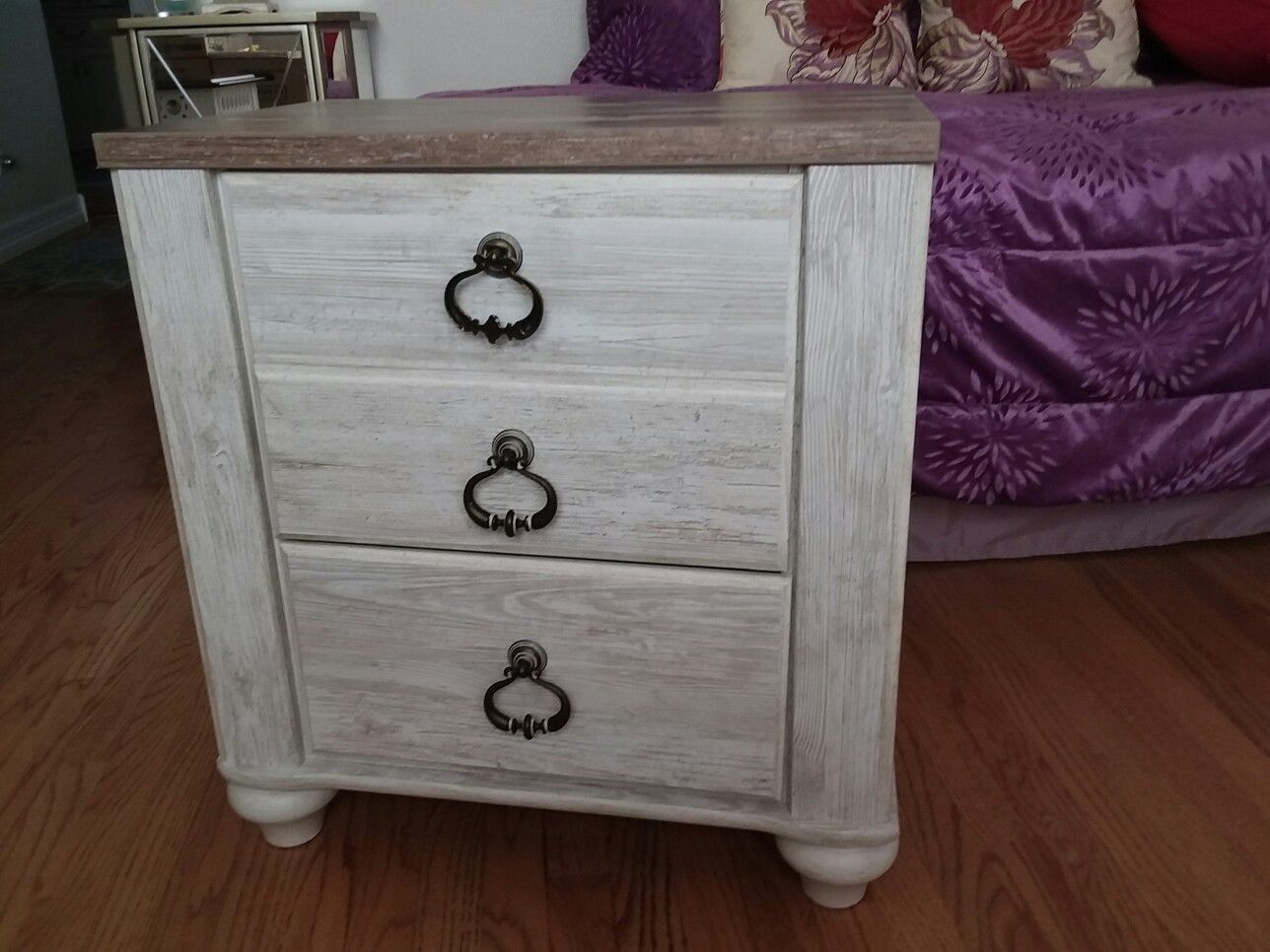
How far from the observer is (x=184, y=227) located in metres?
0.72

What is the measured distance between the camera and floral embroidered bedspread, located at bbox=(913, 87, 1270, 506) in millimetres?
1183

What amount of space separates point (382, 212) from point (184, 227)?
0.44ft

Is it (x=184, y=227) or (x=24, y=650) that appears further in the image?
(x=24, y=650)

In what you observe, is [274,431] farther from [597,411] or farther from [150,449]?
[150,449]

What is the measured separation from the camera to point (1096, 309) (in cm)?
120

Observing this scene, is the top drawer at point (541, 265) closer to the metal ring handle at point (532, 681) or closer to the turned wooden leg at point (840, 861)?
the metal ring handle at point (532, 681)

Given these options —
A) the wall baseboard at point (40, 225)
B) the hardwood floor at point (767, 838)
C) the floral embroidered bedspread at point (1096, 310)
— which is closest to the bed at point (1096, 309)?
the floral embroidered bedspread at point (1096, 310)

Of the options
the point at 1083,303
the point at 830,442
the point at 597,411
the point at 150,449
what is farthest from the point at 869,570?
the point at 150,449

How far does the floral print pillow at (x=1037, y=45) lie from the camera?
166cm

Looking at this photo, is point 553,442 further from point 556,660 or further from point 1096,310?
point 1096,310

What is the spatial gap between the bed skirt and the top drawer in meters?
0.72

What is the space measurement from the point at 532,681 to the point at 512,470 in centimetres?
16

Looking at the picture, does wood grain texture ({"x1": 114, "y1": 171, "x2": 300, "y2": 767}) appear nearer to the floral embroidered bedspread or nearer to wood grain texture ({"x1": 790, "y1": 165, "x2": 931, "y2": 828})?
wood grain texture ({"x1": 790, "y1": 165, "x2": 931, "y2": 828})

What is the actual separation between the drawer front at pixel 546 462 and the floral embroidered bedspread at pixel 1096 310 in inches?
22.0
